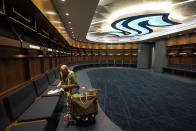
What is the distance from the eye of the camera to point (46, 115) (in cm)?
141

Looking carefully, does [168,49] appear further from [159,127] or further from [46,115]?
[46,115]

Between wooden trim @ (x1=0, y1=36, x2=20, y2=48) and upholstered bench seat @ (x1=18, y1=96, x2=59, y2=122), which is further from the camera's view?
upholstered bench seat @ (x1=18, y1=96, x2=59, y2=122)

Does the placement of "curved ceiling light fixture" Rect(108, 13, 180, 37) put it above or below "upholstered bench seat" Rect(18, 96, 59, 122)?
above

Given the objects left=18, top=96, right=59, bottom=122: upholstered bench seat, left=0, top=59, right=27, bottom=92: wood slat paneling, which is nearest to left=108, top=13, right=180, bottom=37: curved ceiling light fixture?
left=0, top=59, right=27, bottom=92: wood slat paneling

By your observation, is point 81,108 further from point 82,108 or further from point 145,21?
point 145,21

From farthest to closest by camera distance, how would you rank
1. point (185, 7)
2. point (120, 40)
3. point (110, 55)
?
1. point (110, 55)
2. point (120, 40)
3. point (185, 7)

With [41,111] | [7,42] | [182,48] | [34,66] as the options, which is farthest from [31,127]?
[182,48]

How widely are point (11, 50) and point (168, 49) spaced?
36.1 feet

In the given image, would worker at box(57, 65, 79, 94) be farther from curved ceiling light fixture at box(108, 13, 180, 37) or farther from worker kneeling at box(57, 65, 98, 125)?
curved ceiling light fixture at box(108, 13, 180, 37)

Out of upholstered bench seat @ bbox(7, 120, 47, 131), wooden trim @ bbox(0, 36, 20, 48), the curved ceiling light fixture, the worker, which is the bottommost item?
upholstered bench seat @ bbox(7, 120, 47, 131)

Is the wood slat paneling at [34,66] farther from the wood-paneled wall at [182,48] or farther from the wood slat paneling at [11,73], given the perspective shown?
the wood-paneled wall at [182,48]

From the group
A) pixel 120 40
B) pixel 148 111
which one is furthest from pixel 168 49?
pixel 148 111

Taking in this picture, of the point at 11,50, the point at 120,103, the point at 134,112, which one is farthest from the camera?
the point at 120,103

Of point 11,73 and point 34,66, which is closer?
point 11,73
